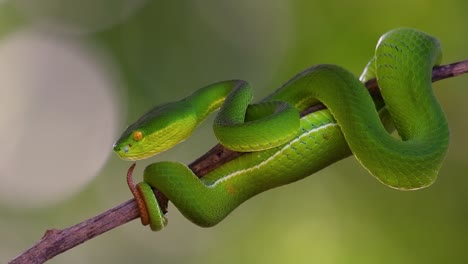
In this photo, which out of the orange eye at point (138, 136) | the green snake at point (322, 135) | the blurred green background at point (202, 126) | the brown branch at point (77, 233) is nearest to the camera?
the brown branch at point (77, 233)

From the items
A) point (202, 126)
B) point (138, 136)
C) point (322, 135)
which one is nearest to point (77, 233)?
point (138, 136)

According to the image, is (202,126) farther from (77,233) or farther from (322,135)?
(77,233)

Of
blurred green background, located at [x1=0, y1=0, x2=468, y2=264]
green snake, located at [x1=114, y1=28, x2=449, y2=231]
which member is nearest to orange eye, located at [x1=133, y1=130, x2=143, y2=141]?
green snake, located at [x1=114, y1=28, x2=449, y2=231]

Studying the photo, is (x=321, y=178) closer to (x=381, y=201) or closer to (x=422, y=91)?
(x=381, y=201)

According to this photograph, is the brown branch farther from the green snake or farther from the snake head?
the snake head

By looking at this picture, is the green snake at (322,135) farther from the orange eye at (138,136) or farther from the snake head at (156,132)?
the orange eye at (138,136)

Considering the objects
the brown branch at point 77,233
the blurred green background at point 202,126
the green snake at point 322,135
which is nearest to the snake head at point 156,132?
the green snake at point 322,135

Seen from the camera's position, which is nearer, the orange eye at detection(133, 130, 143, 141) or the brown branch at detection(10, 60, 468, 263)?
the brown branch at detection(10, 60, 468, 263)
